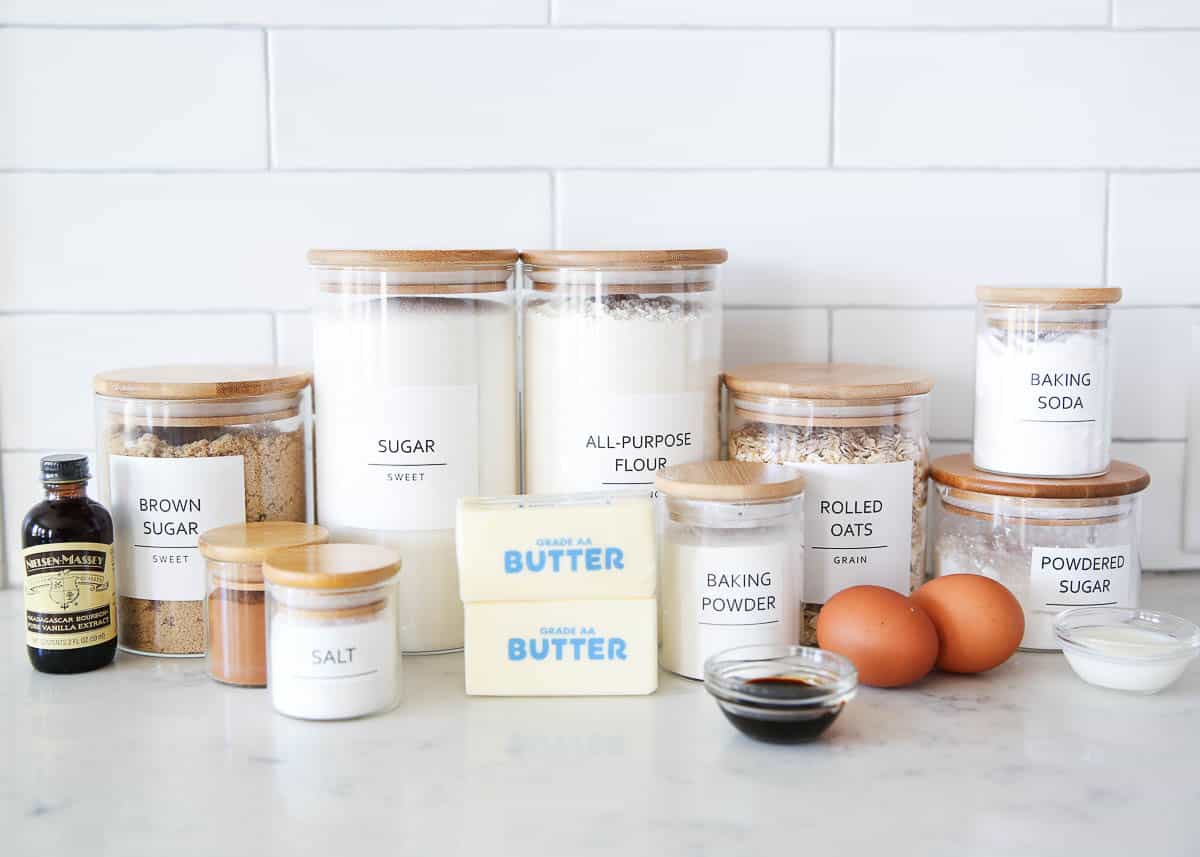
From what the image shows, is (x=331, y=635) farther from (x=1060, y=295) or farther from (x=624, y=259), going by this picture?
(x=1060, y=295)

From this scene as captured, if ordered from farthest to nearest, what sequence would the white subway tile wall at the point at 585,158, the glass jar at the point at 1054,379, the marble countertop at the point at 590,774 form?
the white subway tile wall at the point at 585,158, the glass jar at the point at 1054,379, the marble countertop at the point at 590,774

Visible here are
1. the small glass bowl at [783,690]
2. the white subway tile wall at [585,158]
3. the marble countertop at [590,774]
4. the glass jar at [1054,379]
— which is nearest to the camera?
the marble countertop at [590,774]

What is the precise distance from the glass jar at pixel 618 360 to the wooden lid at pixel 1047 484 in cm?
23

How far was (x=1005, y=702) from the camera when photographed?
897 mm

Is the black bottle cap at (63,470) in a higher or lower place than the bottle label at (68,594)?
higher

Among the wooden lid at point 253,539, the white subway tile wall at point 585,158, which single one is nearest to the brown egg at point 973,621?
the white subway tile wall at point 585,158

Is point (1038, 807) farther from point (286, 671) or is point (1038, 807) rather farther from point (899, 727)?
point (286, 671)

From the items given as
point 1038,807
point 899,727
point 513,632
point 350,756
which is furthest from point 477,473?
point 1038,807

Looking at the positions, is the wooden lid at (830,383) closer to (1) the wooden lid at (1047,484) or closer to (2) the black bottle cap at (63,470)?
(1) the wooden lid at (1047,484)

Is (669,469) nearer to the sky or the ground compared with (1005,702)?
nearer to the sky

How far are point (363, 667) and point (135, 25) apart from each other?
2.28ft

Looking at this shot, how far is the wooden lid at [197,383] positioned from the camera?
95 cm

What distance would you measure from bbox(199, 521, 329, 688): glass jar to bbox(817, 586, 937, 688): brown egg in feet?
1.35

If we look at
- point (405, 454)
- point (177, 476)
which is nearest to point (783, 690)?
point (405, 454)
